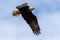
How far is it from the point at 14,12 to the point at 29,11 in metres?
1.01

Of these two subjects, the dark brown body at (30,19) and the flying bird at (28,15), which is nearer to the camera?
the flying bird at (28,15)

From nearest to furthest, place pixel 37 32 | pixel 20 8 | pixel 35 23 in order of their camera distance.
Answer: pixel 20 8, pixel 37 32, pixel 35 23

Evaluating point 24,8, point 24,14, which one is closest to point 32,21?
point 24,14

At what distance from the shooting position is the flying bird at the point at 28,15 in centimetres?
859

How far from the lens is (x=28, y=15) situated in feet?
31.7

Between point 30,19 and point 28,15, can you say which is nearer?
point 28,15

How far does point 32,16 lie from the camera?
9.99 meters

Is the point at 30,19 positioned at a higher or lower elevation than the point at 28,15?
lower

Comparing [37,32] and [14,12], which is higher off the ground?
[14,12]

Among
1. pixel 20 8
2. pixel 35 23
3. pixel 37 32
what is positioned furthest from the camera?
pixel 35 23

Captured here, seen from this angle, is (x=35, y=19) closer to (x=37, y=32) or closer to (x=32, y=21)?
(x=32, y=21)

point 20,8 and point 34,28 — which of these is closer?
point 20,8

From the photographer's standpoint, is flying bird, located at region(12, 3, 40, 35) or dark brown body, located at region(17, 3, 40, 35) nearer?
flying bird, located at region(12, 3, 40, 35)

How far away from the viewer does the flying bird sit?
859 centimetres
